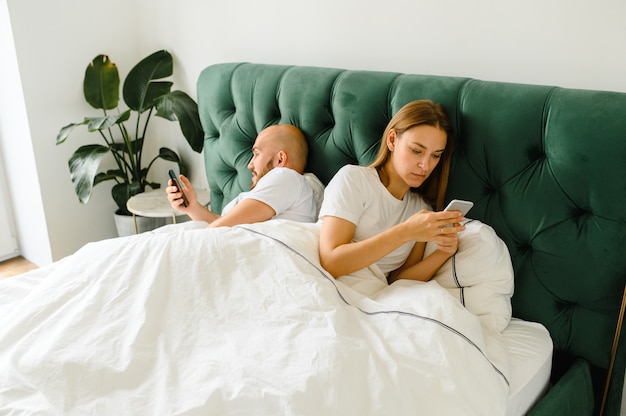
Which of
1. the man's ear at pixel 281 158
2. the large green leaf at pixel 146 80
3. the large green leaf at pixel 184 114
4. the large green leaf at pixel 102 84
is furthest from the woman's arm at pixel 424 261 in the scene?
the large green leaf at pixel 102 84

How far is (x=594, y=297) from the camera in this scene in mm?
1341

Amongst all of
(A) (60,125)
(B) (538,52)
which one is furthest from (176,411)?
(A) (60,125)

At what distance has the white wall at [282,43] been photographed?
141 cm

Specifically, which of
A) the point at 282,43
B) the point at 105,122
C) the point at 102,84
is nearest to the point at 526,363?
the point at 282,43

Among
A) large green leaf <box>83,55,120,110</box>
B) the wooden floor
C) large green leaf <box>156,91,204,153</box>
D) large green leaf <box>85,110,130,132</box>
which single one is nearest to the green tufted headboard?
large green leaf <box>156,91,204,153</box>

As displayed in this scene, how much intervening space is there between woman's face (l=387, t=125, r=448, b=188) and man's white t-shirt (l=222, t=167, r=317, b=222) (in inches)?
13.8

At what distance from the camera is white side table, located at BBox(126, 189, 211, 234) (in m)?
2.29

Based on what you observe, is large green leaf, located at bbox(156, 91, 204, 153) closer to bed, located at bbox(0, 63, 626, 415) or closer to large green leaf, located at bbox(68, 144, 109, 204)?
large green leaf, located at bbox(68, 144, 109, 204)

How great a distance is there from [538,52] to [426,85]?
0.97 ft

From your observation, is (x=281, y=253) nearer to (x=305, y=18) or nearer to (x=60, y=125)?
(x=305, y=18)

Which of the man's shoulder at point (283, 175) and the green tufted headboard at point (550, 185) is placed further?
the man's shoulder at point (283, 175)

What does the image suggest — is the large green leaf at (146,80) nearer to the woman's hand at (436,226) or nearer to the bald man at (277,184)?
the bald man at (277,184)

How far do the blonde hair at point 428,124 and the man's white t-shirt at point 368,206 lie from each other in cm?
6

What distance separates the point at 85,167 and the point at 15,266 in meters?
0.94
